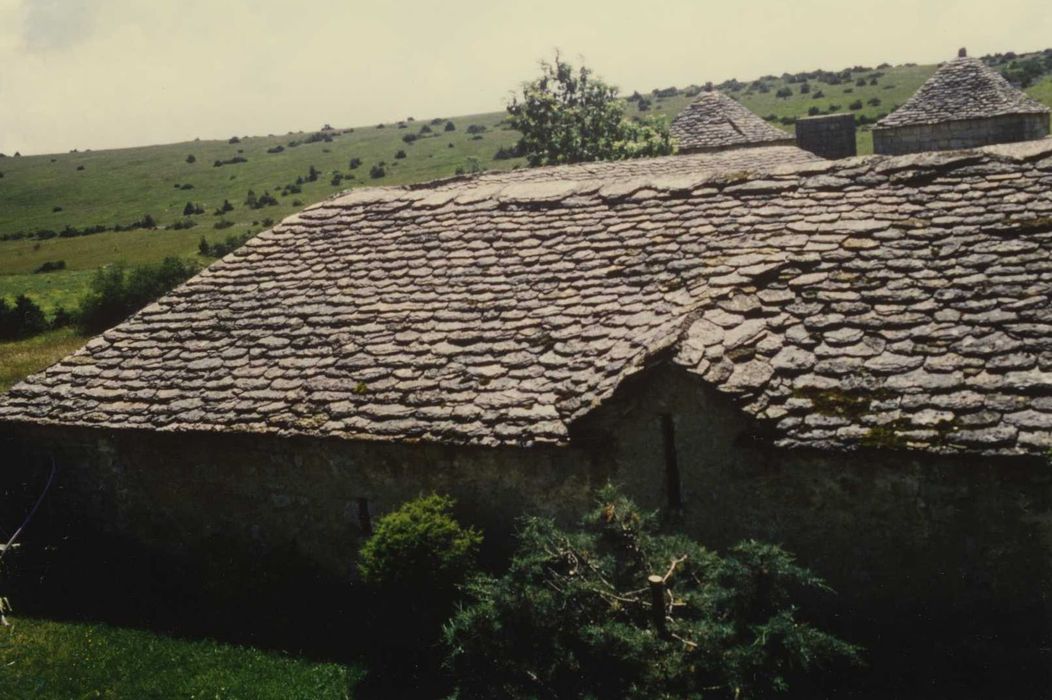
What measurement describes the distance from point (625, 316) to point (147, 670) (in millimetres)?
6452

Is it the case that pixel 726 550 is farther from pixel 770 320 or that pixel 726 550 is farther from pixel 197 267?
pixel 197 267

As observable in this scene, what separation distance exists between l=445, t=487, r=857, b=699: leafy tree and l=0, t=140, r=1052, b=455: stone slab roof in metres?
1.31

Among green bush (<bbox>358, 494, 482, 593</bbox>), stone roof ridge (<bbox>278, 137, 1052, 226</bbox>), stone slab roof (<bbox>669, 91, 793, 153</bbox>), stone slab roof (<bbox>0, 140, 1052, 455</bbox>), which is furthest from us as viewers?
stone slab roof (<bbox>669, 91, 793, 153</bbox>)

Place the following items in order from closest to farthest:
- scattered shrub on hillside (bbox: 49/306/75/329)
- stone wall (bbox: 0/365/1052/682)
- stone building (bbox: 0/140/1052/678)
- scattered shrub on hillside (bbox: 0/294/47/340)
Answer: stone wall (bbox: 0/365/1052/682) → stone building (bbox: 0/140/1052/678) → scattered shrub on hillside (bbox: 0/294/47/340) → scattered shrub on hillside (bbox: 49/306/75/329)

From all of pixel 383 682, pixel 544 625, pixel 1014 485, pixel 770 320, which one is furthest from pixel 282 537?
pixel 1014 485

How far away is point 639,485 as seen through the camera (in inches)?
322

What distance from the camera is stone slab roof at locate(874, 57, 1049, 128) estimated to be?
25.5m

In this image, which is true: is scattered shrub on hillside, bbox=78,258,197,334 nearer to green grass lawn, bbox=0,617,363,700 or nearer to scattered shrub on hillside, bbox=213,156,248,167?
green grass lawn, bbox=0,617,363,700

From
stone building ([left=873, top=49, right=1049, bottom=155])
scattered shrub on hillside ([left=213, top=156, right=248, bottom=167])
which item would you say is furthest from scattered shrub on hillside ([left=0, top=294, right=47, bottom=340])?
scattered shrub on hillside ([left=213, top=156, right=248, bottom=167])

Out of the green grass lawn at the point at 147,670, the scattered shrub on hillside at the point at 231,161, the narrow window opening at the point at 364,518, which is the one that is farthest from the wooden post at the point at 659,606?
the scattered shrub on hillside at the point at 231,161

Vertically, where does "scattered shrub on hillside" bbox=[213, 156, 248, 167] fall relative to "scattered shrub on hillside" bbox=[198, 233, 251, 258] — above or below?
above

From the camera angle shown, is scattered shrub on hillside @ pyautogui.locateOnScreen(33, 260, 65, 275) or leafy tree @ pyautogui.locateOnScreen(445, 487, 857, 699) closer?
leafy tree @ pyautogui.locateOnScreen(445, 487, 857, 699)

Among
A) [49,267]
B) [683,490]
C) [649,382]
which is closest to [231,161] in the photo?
[49,267]

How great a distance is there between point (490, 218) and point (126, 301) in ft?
94.7
